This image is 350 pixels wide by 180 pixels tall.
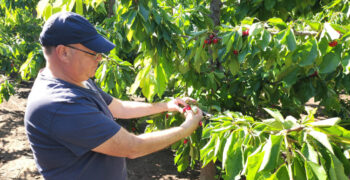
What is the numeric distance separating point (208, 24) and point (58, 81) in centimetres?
157

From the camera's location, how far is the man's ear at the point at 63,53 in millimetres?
1491

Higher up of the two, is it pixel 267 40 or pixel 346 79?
pixel 267 40

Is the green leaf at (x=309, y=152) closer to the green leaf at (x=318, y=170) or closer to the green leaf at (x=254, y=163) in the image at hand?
the green leaf at (x=318, y=170)

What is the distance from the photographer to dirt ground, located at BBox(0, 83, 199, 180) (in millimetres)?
4906

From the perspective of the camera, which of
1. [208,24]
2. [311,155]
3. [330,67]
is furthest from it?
[208,24]

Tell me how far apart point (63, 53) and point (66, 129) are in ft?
1.41

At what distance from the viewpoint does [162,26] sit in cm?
198

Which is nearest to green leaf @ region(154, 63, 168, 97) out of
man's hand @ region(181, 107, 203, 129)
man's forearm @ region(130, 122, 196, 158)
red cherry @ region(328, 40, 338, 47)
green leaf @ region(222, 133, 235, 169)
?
man's hand @ region(181, 107, 203, 129)

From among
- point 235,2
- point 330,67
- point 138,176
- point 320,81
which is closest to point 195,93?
point 235,2

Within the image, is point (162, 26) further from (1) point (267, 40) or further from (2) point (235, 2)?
(2) point (235, 2)

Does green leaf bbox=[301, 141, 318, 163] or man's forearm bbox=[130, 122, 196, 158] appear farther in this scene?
man's forearm bbox=[130, 122, 196, 158]

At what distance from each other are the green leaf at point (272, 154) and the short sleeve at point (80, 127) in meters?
0.76

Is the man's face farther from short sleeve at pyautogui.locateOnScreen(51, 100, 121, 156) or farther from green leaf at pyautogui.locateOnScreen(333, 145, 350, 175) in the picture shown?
green leaf at pyautogui.locateOnScreen(333, 145, 350, 175)

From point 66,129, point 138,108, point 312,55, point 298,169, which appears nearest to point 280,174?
point 298,169
